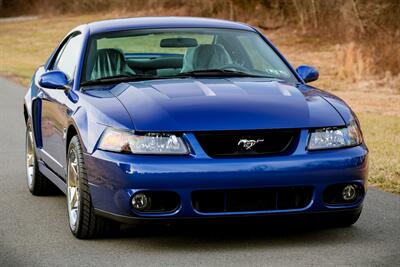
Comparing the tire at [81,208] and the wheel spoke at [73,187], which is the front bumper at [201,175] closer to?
the tire at [81,208]

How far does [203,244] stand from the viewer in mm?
7289

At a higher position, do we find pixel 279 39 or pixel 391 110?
pixel 391 110

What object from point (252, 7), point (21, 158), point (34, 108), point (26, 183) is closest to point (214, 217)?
point (34, 108)

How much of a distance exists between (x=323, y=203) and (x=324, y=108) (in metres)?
0.61

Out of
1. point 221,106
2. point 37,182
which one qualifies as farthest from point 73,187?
point 37,182

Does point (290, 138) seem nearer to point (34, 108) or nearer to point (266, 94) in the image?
point (266, 94)

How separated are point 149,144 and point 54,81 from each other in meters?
1.58

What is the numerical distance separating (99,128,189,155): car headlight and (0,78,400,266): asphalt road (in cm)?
61

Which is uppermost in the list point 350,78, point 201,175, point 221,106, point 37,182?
point 221,106

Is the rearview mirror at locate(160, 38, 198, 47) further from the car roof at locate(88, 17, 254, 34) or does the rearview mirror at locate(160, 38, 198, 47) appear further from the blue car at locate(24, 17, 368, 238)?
the blue car at locate(24, 17, 368, 238)

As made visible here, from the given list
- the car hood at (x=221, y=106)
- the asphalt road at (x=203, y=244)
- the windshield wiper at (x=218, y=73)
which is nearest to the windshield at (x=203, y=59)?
the windshield wiper at (x=218, y=73)

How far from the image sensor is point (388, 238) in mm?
7426

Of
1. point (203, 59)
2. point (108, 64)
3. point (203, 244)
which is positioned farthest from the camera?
point (203, 59)

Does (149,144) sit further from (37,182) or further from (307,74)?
(37,182)
